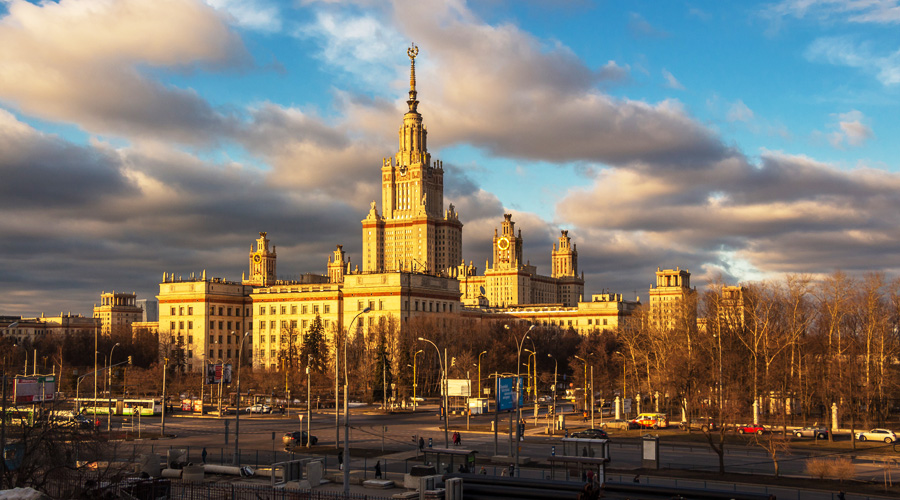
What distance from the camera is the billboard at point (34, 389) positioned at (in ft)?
173

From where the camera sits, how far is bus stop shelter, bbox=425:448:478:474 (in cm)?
4606

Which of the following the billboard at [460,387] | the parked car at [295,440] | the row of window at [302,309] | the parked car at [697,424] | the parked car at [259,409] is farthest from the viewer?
the row of window at [302,309]

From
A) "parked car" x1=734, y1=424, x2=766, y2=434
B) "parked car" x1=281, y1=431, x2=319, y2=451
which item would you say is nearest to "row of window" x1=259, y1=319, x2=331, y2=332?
"parked car" x1=281, y1=431, x2=319, y2=451

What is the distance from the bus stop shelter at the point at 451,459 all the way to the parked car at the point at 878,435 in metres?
40.6

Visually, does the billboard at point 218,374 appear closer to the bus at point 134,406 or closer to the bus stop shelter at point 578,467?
the bus stop shelter at point 578,467

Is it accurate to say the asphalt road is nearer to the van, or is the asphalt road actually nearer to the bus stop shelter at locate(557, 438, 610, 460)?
the bus stop shelter at locate(557, 438, 610, 460)

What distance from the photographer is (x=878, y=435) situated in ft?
229

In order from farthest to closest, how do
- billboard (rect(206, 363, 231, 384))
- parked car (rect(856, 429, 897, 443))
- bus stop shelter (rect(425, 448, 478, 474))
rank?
billboard (rect(206, 363, 231, 384)) → parked car (rect(856, 429, 897, 443)) → bus stop shelter (rect(425, 448, 478, 474))

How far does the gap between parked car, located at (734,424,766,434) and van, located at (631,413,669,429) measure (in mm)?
9292

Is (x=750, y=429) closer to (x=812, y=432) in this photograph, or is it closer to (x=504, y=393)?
(x=812, y=432)

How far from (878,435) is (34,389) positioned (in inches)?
2525

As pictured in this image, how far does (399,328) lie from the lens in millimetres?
144750

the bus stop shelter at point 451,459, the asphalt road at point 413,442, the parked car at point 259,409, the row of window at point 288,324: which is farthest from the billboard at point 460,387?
the row of window at point 288,324

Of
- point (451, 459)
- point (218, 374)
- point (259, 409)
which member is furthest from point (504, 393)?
point (259, 409)
